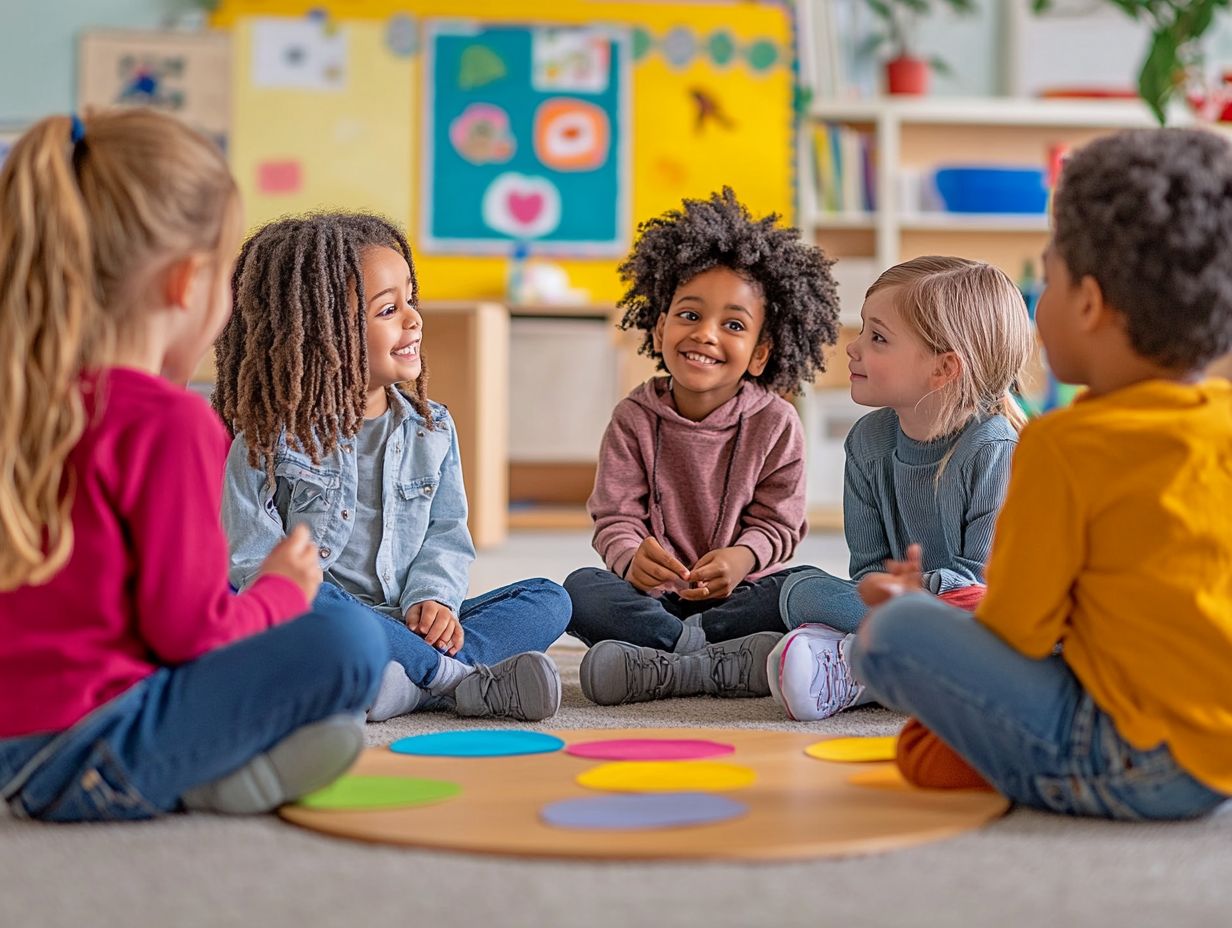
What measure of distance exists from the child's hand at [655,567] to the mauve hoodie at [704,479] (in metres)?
0.09

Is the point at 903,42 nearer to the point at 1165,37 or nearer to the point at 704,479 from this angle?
the point at 1165,37

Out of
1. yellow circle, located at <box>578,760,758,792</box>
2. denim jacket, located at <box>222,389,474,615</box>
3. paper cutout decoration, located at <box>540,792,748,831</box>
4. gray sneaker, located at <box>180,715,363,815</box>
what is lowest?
yellow circle, located at <box>578,760,758,792</box>

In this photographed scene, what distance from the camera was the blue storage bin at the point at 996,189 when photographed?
4.41 metres

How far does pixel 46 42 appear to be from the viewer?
15.2 ft

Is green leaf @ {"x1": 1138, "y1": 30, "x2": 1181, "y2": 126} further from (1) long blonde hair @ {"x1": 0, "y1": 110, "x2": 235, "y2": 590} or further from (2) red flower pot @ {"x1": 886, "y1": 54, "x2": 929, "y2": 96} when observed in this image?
(1) long blonde hair @ {"x1": 0, "y1": 110, "x2": 235, "y2": 590}

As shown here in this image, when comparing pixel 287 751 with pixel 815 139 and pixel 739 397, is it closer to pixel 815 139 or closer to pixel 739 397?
pixel 739 397

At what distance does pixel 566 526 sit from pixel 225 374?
2.66 m

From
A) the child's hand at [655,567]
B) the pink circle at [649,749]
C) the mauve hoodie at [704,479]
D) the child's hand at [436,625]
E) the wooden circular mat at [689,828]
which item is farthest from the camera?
the mauve hoodie at [704,479]

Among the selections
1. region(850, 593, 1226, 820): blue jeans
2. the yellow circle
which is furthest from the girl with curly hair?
region(850, 593, 1226, 820): blue jeans

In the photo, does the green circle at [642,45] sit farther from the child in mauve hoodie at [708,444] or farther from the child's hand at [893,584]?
the child's hand at [893,584]

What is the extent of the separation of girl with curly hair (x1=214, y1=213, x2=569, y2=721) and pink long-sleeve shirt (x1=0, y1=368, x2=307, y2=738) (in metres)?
0.54

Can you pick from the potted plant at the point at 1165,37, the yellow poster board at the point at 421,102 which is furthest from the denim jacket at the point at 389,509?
the yellow poster board at the point at 421,102

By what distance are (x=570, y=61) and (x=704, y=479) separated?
9.61 ft

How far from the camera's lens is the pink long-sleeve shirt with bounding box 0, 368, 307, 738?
1003 millimetres
